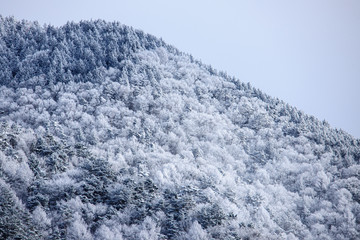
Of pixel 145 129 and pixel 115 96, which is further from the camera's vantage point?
pixel 115 96

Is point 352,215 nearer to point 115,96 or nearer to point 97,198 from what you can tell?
point 97,198

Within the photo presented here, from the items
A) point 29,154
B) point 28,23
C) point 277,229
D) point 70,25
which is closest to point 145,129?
point 29,154

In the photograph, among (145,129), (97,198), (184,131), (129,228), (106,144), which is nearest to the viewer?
(129,228)

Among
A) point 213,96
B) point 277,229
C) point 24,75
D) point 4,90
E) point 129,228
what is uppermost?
point 213,96

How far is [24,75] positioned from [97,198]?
1879 inches

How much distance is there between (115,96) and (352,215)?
49289 millimetres

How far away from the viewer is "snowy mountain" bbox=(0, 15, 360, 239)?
2748 centimetres

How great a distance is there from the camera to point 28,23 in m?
88.4

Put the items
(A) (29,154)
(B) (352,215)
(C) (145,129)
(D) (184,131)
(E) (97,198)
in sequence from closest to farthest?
(E) (97,198) → (A) (29,154) → (B) (352,215) → (C) (145,129) → (D) (184,131)

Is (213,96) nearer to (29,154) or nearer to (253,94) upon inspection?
(253,94)

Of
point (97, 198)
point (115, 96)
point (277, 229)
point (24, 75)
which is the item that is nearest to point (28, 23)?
point (24, 75)

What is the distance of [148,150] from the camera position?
48750mm

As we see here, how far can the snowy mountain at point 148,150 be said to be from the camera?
90.2ft

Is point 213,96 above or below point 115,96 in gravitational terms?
above
